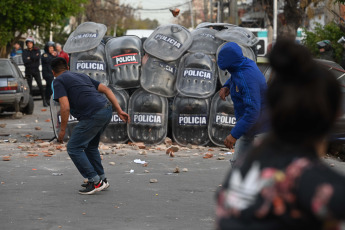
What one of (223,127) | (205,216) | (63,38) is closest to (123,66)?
(223,127)

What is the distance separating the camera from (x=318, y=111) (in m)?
2.20

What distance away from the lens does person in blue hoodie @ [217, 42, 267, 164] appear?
6.19 metres

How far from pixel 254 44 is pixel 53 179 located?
5487 mm

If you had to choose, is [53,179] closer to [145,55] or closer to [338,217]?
[145,55]

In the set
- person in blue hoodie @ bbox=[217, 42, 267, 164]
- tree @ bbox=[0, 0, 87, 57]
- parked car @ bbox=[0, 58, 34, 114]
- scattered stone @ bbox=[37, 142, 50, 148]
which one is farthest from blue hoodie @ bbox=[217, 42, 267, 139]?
tree @ bbox=[0, 0, 87, 57]

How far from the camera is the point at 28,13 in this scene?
31.6 m

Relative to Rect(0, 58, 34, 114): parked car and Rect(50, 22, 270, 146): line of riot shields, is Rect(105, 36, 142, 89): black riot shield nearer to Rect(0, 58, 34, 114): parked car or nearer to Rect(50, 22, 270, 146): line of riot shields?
Rect(50, 22, 270, 146): line of riot shields

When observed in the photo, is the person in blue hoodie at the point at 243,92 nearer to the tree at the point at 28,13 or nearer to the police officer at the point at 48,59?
the police officer at the point at 48,59

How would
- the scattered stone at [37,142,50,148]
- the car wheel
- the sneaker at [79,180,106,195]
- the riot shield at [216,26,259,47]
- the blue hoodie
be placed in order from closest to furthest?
the blue hoodie → the sneaker at [79,180,106,195] → the scattered stone at [37,142,50,148] → the riot shield at [216,26,259,47] → the car wheel

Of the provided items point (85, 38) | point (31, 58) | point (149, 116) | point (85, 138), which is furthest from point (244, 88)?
point (31, 58)

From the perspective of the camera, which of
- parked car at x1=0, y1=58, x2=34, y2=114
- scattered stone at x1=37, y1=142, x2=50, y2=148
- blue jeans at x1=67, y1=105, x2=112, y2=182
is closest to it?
blue jeans at x1=67, y1=105, x2=112, y2=182

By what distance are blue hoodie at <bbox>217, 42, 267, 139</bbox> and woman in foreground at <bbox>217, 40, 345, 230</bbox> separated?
12.5ft

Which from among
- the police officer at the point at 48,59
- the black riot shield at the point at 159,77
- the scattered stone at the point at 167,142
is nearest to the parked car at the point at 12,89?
the police officer at the point at 48,59

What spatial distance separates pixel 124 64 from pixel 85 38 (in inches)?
38.6
